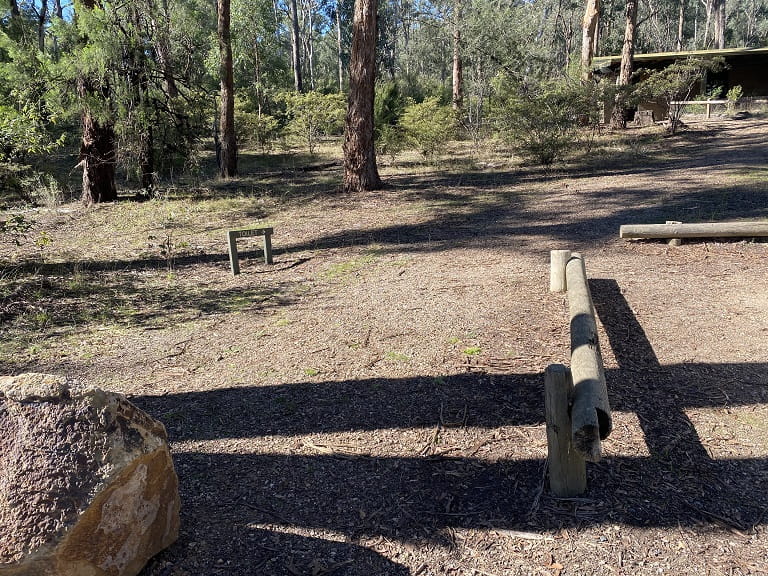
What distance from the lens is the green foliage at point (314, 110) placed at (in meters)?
18.8

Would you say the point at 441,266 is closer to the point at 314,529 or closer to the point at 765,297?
the point at 765,297

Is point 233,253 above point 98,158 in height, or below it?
below

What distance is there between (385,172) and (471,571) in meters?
14.7

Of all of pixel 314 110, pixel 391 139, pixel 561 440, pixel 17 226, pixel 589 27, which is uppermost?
pixel 589 27

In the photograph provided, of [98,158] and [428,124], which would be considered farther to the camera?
[428,124]

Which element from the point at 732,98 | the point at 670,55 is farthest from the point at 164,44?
the point at 670,55

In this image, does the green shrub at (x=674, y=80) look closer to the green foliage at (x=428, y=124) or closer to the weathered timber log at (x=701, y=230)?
the green foliage at (x=428, y=124)

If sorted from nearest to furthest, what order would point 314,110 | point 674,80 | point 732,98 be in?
point 674,80 < point 314,110 < point 732,98

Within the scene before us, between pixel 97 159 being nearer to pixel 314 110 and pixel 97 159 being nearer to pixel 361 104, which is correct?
pixel 361 104

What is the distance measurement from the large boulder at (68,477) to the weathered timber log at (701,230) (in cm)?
698

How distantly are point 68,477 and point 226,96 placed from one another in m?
14.9

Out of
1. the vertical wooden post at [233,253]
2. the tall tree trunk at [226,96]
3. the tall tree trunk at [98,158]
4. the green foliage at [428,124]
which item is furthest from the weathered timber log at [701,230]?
the tall tree trunk at [226,96]

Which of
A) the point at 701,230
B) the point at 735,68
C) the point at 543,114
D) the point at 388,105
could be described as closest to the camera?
the point at 701,230

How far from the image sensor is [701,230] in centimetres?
773
